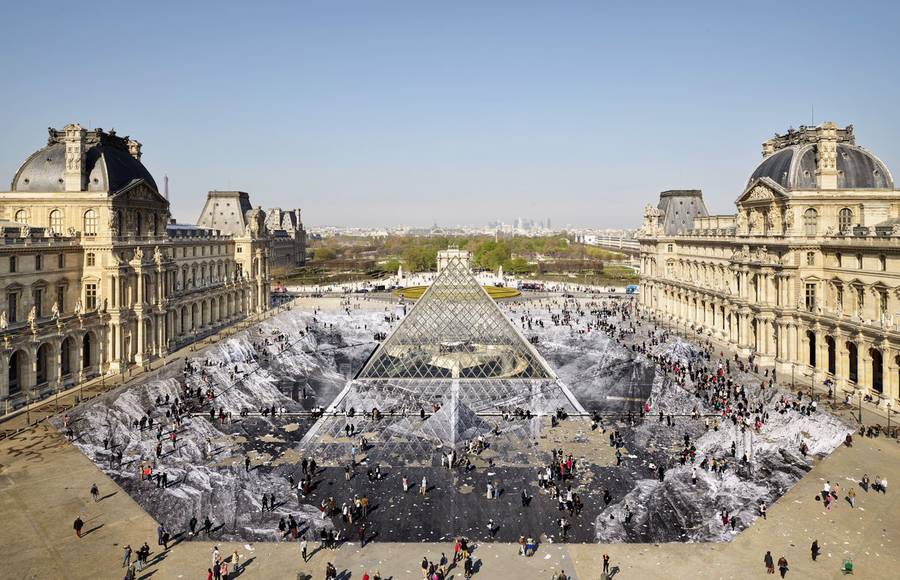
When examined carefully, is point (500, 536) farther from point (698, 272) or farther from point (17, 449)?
point (698, 272)

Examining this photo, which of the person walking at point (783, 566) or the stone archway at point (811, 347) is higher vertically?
the stone archway at point (811, 347)

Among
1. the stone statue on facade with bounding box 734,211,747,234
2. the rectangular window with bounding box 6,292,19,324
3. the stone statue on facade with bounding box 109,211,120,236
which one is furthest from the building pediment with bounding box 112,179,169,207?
the stone statue on facade with bounding box 734,211,747,234

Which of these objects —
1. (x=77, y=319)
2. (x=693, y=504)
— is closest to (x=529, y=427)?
(x=693, y=504)

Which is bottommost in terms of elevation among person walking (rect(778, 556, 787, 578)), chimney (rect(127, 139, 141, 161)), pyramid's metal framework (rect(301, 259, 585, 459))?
person walking (rect(778, 556, 787, 578))

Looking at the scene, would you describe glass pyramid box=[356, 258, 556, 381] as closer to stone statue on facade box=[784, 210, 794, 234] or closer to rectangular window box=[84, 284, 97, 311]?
rectangular window box=[84, 284, 97, 311]

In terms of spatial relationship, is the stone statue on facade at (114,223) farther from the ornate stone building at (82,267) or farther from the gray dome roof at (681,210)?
the gray dome roof at (681,210)

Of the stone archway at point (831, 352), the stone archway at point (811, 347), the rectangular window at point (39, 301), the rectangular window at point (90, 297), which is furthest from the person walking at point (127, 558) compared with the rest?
the stone archway at point (811, 347)
